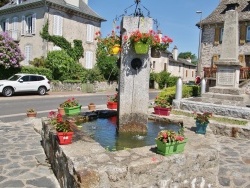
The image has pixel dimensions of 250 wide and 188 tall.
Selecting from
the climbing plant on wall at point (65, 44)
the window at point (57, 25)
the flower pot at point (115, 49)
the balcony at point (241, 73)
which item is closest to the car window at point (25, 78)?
the climbing plant on wall at point (65, 44)

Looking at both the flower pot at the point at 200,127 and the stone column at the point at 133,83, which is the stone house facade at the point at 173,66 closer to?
the flower pot at the point at 200,127

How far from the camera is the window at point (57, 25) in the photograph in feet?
95.8

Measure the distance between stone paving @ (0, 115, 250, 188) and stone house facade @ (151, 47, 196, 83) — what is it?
3604 centimetres

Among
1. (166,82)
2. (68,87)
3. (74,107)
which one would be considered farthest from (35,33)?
(74,107)

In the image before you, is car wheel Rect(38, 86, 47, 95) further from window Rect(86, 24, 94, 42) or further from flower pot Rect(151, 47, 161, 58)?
flower pot Rect(151, 47, 161, 58)

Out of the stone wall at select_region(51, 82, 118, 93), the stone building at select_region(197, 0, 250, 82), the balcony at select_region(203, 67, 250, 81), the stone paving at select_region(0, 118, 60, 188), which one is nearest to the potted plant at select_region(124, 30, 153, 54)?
the stone paving at select_region(0, 118, 60, 188)

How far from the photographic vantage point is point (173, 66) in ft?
179

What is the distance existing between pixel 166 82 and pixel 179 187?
37.2 metres

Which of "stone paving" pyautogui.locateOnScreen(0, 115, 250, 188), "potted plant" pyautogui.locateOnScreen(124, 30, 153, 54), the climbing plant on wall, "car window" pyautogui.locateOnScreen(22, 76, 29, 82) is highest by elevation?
the climbing plant on wall

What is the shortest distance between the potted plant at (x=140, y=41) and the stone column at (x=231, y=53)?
32.5 ft

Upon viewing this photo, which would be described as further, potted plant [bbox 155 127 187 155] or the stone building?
the stone building

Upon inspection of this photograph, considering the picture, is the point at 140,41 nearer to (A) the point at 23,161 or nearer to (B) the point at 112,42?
(B) the point at 112,42

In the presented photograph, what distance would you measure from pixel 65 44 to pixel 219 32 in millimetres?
18400

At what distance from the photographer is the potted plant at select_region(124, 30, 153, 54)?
5879 mm
